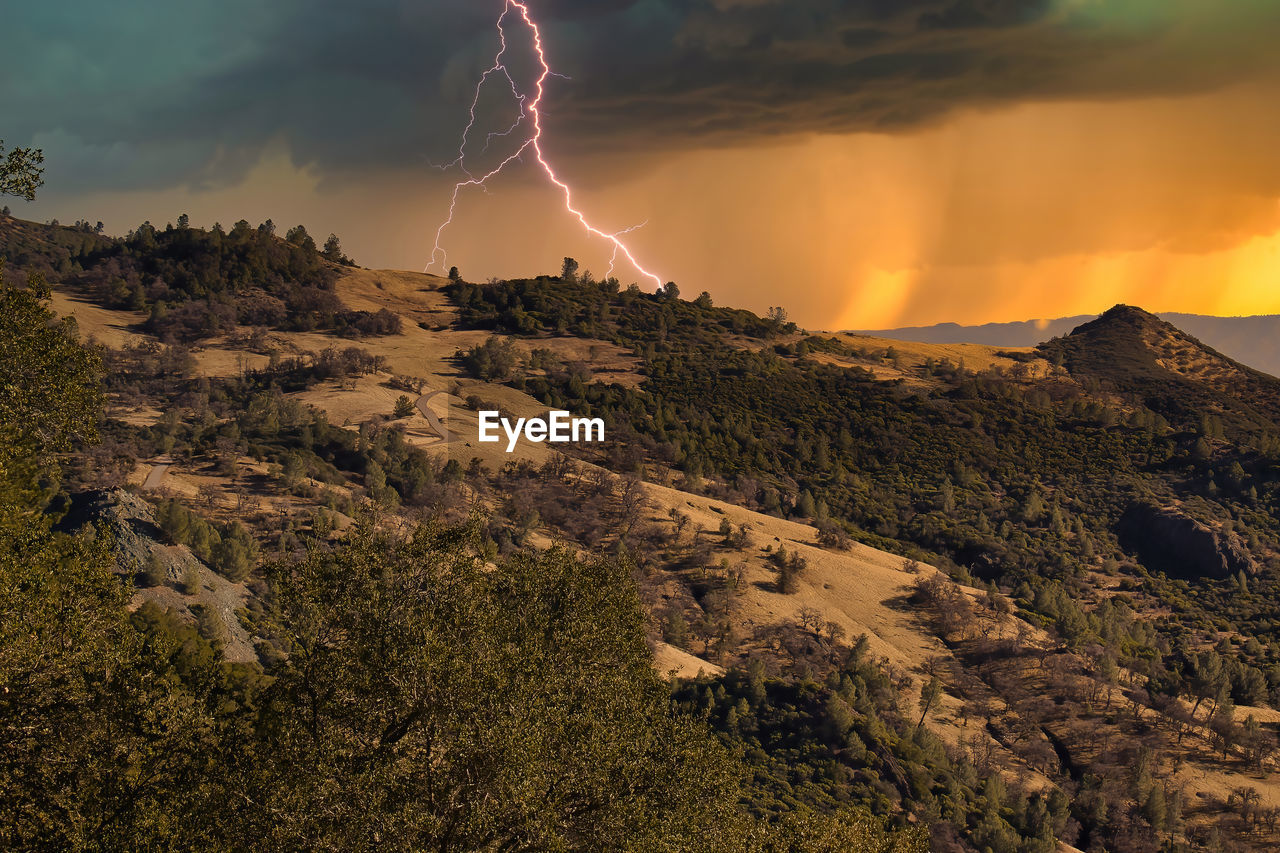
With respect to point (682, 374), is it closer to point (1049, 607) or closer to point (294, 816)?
point (1049, 607)

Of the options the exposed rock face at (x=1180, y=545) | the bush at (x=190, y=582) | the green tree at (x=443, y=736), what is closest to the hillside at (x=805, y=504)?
the exposed rock face at (x=1180, y=545)

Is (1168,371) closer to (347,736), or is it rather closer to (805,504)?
(805,504)

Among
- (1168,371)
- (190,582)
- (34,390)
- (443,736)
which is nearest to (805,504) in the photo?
(190,582)

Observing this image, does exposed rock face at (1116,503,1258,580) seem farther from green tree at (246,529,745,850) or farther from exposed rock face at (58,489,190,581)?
exposed rock face at (58,489,190,581)

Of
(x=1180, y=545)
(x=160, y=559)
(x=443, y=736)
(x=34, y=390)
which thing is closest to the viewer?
(x=443, y=736)

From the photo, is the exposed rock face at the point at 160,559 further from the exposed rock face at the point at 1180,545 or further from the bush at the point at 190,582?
the exposed rock face at the point at 1180,545

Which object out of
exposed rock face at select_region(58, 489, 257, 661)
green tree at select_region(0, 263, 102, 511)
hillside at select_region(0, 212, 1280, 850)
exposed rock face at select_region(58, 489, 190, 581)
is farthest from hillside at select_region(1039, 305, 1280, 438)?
green tree at select_region(0, 263, 102, 511)
